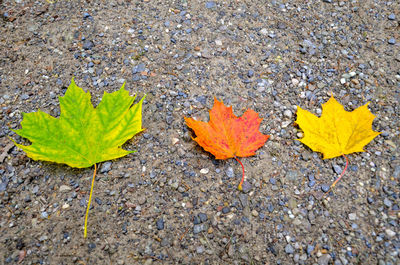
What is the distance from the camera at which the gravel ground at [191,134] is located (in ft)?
5.22

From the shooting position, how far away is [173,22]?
2.37m

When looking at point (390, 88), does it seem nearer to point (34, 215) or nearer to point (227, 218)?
point (227, 218)

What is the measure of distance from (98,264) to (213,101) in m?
1.12

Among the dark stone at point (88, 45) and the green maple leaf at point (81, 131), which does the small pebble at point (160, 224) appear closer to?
the green maple leaf at point (81, 131)

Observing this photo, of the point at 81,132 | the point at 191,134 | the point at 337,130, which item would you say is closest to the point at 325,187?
the point at 337,130

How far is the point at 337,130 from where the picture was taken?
5.90 feet

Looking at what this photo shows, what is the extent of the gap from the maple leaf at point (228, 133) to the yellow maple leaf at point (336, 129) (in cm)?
27

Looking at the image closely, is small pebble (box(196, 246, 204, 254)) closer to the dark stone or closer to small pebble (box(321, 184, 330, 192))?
small pebble (box(321, 184, 330, 192))

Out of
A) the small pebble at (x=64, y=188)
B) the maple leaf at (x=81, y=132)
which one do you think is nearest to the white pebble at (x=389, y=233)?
the maple leaf at (x=81, y=132)

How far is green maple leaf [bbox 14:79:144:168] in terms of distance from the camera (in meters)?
1.68

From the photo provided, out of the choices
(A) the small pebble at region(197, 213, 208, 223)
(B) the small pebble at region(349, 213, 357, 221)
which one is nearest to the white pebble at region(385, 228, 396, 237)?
(B) the small pebble at region(349, 213, 357, 221)

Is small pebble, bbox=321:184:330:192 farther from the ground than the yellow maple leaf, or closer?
closer

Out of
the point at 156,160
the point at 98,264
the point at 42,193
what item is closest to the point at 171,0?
the point at 156,160

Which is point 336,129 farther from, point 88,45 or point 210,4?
point 88,45
